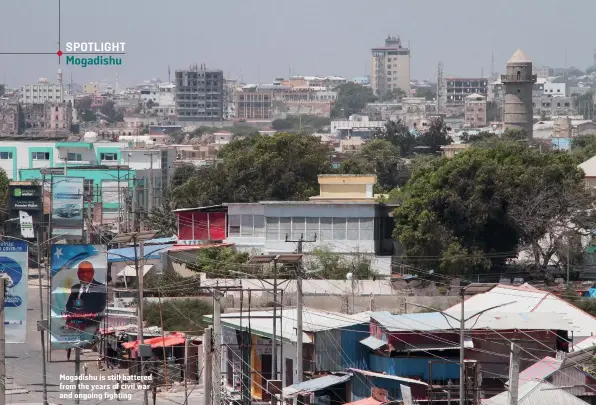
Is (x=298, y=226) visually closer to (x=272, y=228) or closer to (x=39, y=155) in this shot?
(x=272, y=228)

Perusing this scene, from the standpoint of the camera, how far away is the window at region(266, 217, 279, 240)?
38344mm

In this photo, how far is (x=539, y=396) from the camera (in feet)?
64.5

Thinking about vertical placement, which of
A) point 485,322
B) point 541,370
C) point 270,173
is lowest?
point 541,370

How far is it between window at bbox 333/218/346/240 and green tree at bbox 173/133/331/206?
22.8 feet

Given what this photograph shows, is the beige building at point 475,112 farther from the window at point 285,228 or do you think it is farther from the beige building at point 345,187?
the window at point 285,228

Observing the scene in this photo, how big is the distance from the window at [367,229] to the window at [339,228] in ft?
1.34

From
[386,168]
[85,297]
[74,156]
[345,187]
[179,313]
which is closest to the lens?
[85,297]

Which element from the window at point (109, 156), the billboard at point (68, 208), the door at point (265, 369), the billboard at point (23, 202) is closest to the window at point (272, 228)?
the billboard at point (68, 208)

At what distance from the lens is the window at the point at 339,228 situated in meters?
37.8

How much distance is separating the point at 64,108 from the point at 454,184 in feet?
423

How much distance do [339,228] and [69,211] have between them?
7.31 metres

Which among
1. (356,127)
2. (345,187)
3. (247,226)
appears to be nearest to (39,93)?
(356,127)

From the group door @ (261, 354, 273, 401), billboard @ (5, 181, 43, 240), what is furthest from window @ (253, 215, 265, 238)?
door @ (261, 354, 273, 401)

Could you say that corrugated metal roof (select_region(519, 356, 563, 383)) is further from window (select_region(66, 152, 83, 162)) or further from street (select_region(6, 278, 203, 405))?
window (select_region(66, 152, 83, 162))
